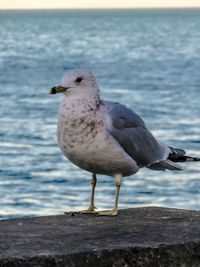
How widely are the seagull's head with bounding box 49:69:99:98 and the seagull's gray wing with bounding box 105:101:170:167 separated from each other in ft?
0.55

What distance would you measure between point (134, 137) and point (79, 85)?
484mm

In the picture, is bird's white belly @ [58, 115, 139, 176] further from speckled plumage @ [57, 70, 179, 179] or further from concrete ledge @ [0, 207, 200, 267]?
concrete ledge @ [0, 207, 200, 267]

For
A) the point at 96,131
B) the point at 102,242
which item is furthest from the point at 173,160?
the point at 102,242

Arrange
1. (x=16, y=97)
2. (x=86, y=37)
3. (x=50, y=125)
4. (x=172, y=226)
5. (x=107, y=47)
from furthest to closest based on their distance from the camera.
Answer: (x=86, y=37) → (x=107, y=47) → (x=16, y=97) → (x=50, y=125) → (x=172, y=226)

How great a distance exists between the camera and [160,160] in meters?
5.79

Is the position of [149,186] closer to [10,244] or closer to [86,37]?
[10,244]

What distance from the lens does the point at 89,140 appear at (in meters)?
5.29

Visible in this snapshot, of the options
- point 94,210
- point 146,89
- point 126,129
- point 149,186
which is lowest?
point 146,89

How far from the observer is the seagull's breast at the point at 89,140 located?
5.27 m

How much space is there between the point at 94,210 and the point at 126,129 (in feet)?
1.73

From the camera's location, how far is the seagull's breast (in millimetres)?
5266

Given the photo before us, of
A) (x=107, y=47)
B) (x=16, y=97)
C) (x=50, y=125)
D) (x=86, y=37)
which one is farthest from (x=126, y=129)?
(x=86, y=37)

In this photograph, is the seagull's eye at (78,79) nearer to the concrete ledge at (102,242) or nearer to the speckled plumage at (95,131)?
the speckled plumage at (95,131)

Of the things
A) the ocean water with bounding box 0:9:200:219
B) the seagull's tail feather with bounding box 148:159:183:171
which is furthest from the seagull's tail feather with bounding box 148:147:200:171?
the ocean water with bounding box 0:9:200:219
